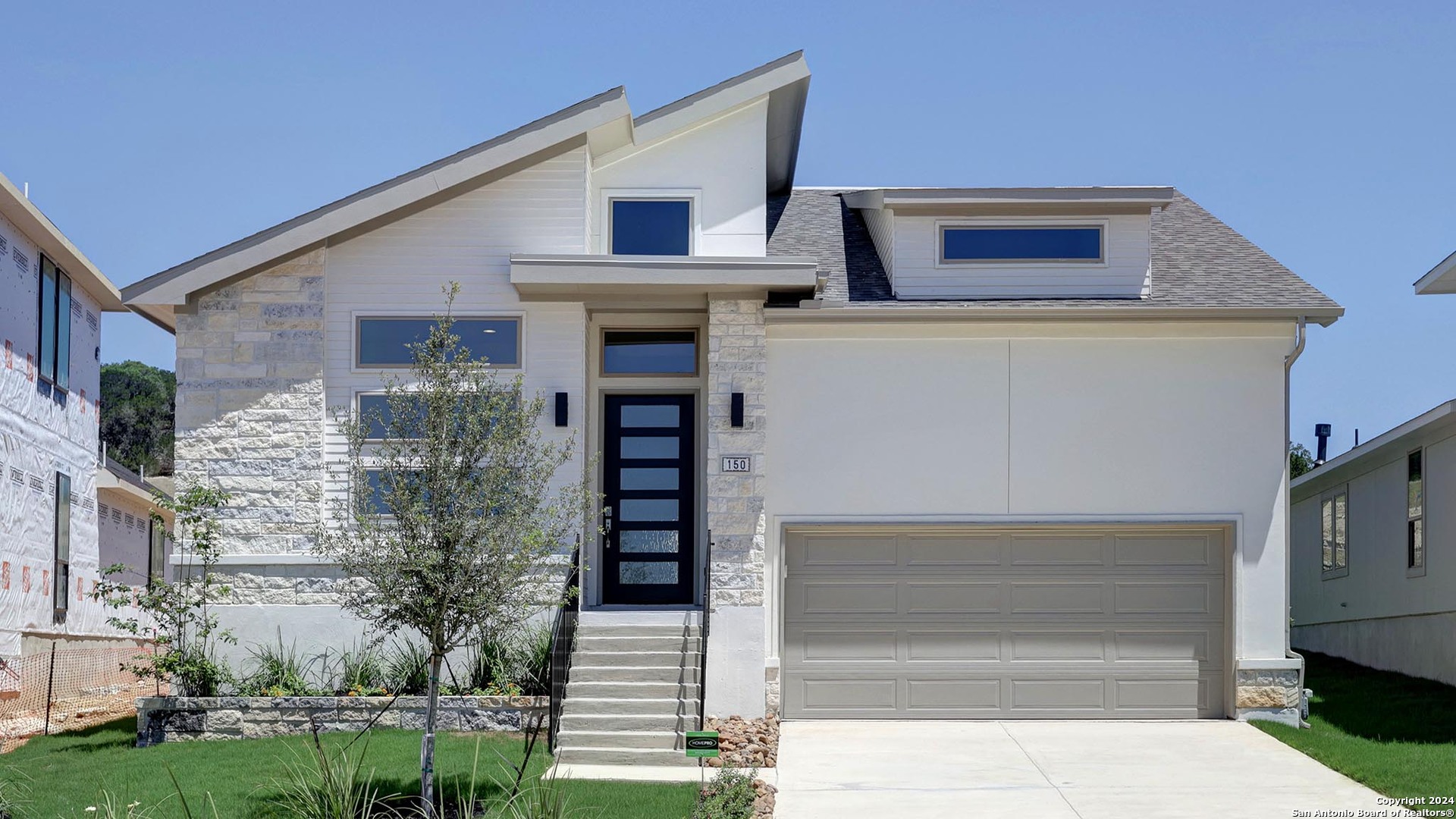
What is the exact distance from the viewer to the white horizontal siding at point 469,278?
15.4 metres

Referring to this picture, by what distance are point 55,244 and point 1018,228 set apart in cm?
1453

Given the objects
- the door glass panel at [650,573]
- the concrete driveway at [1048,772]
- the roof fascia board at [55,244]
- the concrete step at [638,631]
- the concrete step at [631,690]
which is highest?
the roof fascia board at [55,244]

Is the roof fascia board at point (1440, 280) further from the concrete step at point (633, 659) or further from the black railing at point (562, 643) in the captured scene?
the black railing at point (562, 643)

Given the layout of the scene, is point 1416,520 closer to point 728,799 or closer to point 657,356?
point 657,356

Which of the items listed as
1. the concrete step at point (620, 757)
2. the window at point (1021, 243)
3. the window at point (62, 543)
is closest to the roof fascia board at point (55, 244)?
the window at point (62, 543)

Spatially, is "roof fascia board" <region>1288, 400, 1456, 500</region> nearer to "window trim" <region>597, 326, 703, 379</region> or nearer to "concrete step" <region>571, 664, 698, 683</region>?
"window trim" <region>597, 326, 703, 379</region>

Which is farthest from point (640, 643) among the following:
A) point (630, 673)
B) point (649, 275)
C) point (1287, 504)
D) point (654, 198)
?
point (1287, 504)

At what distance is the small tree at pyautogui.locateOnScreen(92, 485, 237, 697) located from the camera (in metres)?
14.4

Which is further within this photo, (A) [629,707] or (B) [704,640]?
(B) [704,640]

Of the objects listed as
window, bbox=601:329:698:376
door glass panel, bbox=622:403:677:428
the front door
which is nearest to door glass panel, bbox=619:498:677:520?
the front door

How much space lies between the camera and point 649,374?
1659 centimetres

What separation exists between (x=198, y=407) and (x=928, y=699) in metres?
8.12

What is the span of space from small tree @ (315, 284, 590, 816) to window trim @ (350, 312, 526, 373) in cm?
421

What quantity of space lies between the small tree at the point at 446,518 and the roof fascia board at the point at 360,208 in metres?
4.41
